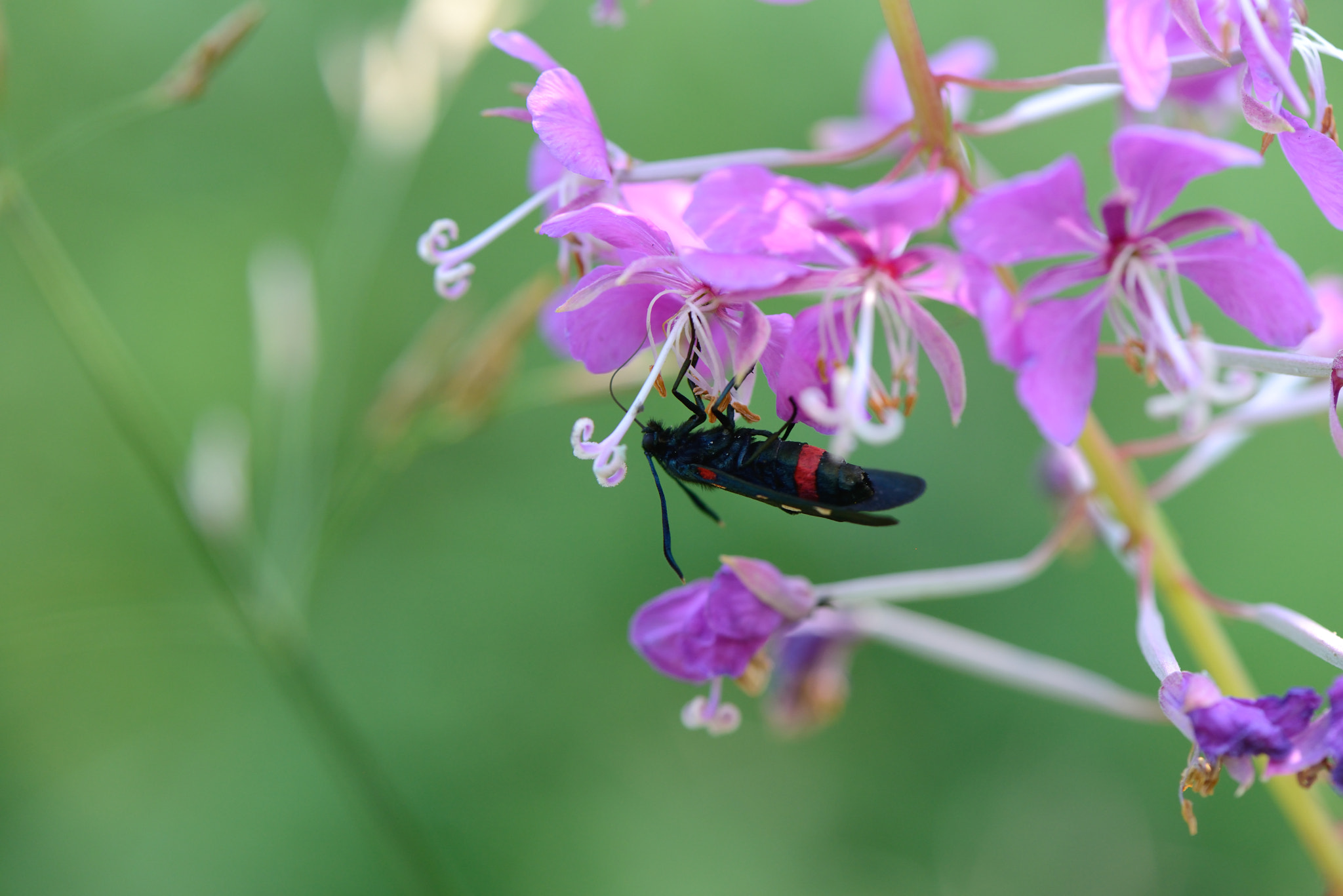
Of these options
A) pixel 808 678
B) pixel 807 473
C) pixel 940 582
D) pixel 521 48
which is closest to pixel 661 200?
pixel 521 48

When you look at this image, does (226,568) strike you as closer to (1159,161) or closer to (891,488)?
(891,488)

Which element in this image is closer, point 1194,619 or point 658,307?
point 658,307

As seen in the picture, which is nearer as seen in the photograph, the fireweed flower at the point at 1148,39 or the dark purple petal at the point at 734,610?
the fireweed flower at the point at 1148,39

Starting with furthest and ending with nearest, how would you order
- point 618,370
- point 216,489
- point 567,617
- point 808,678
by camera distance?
point 567,617 < point 808,678 < point 216,489 < point 618,370

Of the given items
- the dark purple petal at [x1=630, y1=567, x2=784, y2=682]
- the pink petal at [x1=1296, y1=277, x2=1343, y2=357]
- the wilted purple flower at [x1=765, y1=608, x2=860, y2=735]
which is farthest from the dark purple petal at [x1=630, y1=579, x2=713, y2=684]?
the pink petal at [x1=1296, y1=277, x2=1343, y2=357]

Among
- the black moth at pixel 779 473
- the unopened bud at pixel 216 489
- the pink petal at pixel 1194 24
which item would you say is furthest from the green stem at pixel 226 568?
the pink petal at pixel 1194 24

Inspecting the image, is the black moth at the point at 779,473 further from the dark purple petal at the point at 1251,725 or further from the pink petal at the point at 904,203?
the dark purple petal at the point at 1251,725

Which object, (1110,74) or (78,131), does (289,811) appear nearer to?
(78,131)
